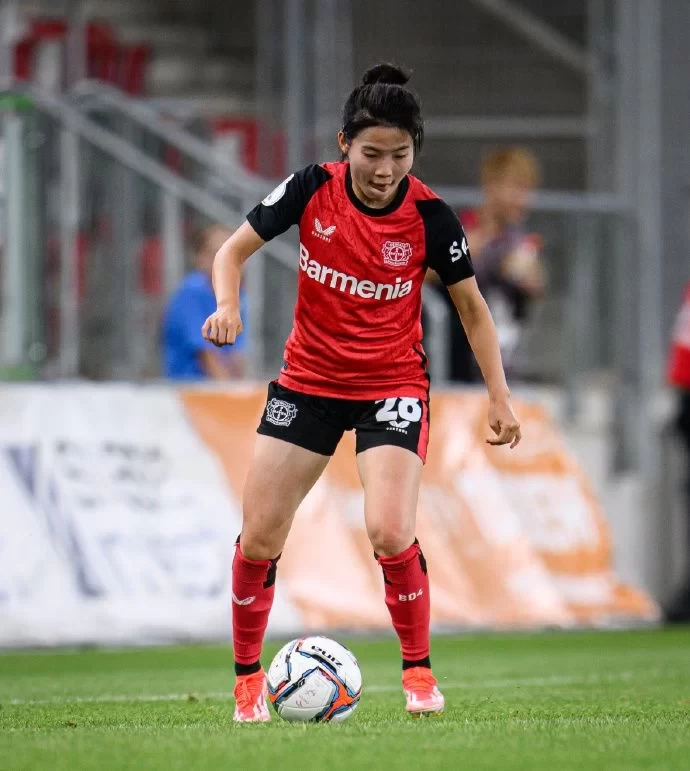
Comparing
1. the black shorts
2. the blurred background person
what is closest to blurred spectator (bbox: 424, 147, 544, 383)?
the blurred background person

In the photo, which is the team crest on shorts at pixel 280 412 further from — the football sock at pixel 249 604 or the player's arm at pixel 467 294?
the player's arm at pixel 467 294

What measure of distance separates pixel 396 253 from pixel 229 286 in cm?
57

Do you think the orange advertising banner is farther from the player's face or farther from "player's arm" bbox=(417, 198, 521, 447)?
the player's face

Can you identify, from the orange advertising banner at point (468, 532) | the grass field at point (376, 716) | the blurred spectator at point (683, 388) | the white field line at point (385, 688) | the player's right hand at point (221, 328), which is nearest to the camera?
the grass field at point (376, 716)

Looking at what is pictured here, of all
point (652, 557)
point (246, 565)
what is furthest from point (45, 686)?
point (652, 557)

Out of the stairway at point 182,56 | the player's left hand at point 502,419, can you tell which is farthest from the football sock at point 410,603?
the stairway at point 182,56

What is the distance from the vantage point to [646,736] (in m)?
5.22

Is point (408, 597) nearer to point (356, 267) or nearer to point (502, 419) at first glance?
point (502, 419)

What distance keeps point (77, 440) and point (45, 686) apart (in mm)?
2669

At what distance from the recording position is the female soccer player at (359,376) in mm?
5852

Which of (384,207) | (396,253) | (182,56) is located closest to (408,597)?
(396,253)

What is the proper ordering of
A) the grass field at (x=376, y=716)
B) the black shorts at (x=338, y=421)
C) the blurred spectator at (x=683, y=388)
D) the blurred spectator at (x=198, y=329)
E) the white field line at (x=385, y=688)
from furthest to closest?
the blurred spectator at (x=683, y=388), the blurred spectator at (x=198, y=329), the white field line at (x=385, y=688), the black shorts at (x=338, y=421), the grass field at (x=376, y=716)

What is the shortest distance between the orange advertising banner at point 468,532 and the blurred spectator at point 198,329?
2.02 feet

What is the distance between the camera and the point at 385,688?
742 centimetres
